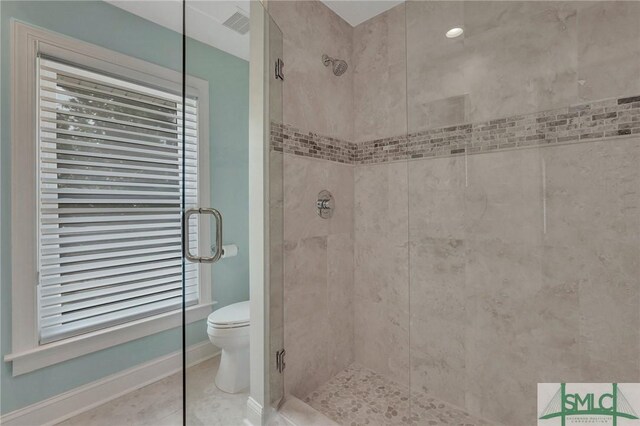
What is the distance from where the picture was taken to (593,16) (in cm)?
111

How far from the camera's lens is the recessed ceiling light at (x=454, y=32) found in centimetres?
Answer: 139

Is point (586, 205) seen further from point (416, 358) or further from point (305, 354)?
point (305, 354)

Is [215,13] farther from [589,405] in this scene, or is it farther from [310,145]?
[589,405]

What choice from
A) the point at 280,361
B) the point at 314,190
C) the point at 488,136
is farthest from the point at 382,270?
the point at 488,136

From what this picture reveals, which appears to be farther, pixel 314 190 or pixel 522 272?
pixel 314 190

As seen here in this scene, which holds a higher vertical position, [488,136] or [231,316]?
[488,136]

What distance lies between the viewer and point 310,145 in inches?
61.9

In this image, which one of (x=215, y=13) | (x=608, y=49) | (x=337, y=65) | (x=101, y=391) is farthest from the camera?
(x=337, y=65)

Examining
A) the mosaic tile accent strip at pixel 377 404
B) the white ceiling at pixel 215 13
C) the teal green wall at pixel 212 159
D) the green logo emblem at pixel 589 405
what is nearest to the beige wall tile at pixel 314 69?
the white ceiling at pixel 215 13

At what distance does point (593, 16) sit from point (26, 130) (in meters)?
2.60

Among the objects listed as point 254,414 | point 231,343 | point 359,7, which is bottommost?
point 254,414

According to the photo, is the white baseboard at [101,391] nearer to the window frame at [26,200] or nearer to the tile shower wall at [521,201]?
the window frame at [26,200]

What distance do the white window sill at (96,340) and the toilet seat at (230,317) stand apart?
4cm

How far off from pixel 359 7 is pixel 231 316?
1867 mm
